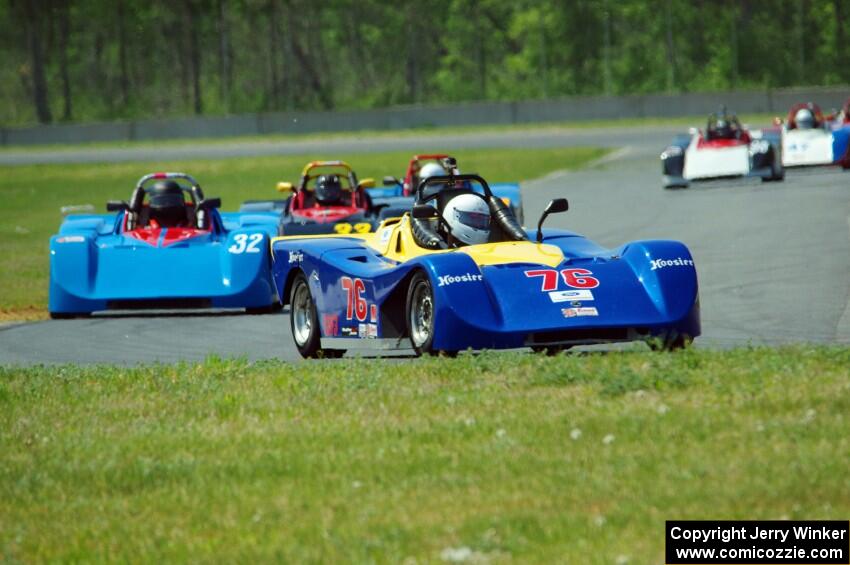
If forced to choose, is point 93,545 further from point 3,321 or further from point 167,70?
point 167,70

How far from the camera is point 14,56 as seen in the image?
9019 cm

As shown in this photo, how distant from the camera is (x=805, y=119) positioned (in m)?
33.1

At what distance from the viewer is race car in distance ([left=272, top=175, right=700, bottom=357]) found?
34.1ft

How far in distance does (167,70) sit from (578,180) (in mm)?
58348

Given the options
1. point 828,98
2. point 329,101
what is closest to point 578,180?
point 828,98

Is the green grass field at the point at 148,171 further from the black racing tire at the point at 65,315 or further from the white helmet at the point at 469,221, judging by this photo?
the white helmet at the point at 469,221

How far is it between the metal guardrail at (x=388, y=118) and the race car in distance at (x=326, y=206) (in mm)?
37009

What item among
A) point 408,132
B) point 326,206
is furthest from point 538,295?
point 408,132

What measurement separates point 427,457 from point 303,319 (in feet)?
19.7

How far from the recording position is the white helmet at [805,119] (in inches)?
1305

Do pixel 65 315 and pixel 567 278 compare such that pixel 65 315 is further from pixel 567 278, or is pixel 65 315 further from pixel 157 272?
pixel 567 278

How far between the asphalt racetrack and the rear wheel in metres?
0.15

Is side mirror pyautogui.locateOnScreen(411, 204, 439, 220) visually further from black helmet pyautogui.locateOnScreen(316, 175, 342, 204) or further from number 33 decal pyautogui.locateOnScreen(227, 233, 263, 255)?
black helmet pyautogui.locateOnScreen(316, 175, 342, 204)

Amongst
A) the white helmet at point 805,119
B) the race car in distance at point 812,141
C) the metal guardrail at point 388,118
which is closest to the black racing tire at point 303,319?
the race car in distance at point 812,141
